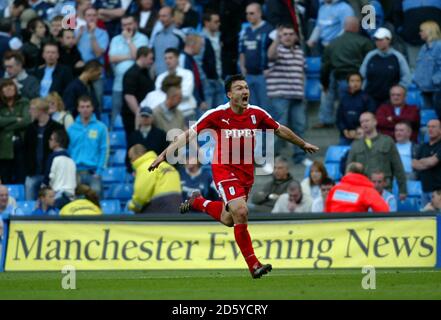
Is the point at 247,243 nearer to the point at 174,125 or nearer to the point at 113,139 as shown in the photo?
the point at 174,125

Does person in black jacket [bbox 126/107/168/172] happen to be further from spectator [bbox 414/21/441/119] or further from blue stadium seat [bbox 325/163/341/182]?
spectator [bbox 414/21/441/119]

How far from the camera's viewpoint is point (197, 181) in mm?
21172

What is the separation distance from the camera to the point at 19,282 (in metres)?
16.5

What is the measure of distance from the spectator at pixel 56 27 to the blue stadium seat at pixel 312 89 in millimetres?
4652

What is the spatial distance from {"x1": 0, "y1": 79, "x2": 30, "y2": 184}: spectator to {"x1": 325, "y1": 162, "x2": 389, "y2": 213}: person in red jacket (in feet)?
20.8

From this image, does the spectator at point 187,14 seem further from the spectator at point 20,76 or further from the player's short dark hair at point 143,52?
the spectator at point 20,76

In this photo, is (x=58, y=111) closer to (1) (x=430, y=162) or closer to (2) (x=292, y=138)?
(1) (x=430, y=162)

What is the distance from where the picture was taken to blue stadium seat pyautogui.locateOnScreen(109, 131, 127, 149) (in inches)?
930

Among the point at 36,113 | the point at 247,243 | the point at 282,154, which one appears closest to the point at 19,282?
the point at 247,243

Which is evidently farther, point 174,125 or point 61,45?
point 61,45

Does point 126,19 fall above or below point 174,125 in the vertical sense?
above

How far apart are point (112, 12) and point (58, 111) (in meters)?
3.30
